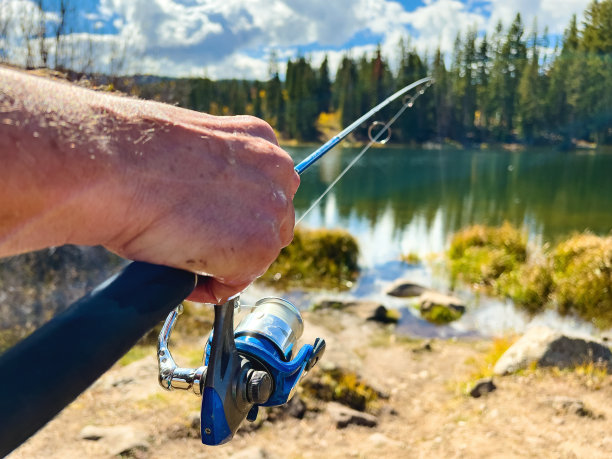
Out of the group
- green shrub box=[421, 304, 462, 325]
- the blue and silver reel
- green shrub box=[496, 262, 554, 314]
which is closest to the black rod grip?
the blue and silver reel

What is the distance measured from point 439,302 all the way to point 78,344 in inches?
345

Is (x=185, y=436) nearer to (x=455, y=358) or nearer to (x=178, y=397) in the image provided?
(x=178, y=397)

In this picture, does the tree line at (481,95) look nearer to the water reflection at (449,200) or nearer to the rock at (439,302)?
the water reflection at (449,200)

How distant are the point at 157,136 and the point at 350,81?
69.6 m

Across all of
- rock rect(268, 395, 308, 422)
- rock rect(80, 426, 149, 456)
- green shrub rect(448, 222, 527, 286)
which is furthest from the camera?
green shrub rect(448, 222, 527, 286)

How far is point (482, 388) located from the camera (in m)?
4.77

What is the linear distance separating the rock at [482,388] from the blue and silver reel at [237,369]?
144 inches

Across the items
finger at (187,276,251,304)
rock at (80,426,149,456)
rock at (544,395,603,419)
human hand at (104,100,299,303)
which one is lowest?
rock at (80,426,149,456)

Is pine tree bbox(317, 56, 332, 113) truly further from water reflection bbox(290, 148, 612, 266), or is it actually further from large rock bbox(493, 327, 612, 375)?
large rock bbox(493, 327, 612, 375)

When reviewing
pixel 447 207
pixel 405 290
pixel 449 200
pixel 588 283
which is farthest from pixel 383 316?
pixel 449 200

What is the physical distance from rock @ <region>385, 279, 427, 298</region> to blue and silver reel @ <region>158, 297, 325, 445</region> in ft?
29.1

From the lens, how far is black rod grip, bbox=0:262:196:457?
0.62 meters

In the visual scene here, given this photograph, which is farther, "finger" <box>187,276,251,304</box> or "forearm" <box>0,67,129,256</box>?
"finger" <box>187,276,251,304</box>

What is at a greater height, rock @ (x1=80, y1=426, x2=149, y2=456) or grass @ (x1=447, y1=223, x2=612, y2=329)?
rock @ (x1=80, y1=426, x2=149, y2=456)
